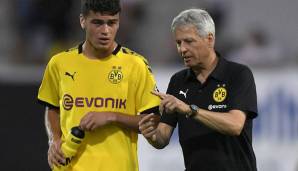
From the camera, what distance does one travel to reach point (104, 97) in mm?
6320

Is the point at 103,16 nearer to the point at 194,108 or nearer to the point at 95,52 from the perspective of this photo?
the point at 95,52

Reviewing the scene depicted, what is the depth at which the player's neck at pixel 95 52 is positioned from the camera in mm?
6418

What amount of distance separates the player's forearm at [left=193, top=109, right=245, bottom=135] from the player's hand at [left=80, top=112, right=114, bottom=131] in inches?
27.3

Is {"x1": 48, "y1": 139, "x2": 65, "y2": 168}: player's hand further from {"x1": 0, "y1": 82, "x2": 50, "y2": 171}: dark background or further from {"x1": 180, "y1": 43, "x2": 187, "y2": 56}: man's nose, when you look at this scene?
{"x1": 0, "y1": 82, "x2": 50, "y2": 171}: dark background

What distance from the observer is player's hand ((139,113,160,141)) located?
20.2 feet

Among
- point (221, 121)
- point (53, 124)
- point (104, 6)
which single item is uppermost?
point (104, 6)

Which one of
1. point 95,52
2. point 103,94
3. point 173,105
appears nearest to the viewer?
point 173,105

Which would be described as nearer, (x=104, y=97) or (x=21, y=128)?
(x=104, y=97)

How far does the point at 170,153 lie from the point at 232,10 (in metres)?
3.47

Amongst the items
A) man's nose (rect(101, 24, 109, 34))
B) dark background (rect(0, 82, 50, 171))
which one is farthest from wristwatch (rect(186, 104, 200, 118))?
dark background (rect(0, 82, 50, 171))

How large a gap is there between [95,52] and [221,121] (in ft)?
3.83

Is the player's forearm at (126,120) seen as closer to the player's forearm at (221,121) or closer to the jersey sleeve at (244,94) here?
the player's forearm at (221,121)

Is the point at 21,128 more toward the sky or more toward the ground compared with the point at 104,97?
more toward the ground

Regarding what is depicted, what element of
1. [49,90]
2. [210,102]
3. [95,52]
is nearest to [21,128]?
[49,90]
